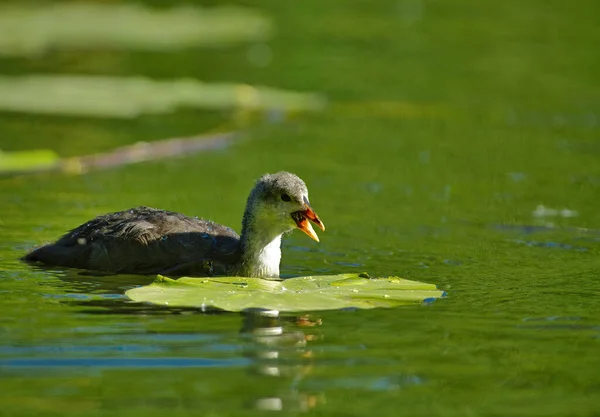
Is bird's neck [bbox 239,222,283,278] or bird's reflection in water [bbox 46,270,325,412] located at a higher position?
bird's neck [bbox 239,222,283,278]

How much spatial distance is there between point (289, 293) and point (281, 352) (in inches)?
39.1

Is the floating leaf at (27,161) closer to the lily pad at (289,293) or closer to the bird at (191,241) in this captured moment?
the bird at (191,241)

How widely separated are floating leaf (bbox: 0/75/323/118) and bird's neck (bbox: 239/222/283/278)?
24.0ft

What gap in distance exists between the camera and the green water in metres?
6.10

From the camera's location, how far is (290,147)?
14.3 meters

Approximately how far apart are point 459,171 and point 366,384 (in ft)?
24.0

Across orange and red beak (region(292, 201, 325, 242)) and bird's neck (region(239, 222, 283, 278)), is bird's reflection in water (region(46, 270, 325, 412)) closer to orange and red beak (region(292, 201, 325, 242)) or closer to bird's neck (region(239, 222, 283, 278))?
bird's neck (region(239, 222, 283, 278))

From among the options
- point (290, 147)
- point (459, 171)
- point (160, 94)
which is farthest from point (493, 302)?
point (160, 94)

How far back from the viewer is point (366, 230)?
10516 mm

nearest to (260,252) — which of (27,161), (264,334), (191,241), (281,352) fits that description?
(191,241)

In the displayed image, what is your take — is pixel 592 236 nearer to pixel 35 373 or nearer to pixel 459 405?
pixel 459 405

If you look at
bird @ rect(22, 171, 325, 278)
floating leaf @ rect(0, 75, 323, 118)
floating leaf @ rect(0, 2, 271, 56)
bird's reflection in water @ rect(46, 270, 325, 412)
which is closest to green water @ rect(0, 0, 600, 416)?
bird's reflection in water @ rect(46, 270, 325, 412)

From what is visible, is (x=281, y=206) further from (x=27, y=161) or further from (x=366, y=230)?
(x=27, y=161)

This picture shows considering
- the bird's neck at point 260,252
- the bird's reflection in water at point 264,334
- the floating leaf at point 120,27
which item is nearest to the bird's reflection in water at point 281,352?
the bird's reflection in water at point 264,334
